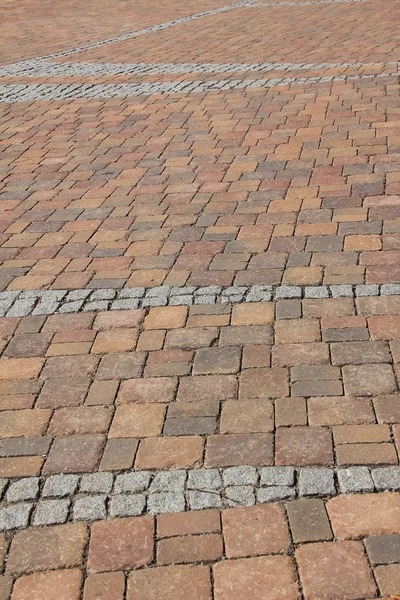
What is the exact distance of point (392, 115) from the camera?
Answer: 7.30 metres

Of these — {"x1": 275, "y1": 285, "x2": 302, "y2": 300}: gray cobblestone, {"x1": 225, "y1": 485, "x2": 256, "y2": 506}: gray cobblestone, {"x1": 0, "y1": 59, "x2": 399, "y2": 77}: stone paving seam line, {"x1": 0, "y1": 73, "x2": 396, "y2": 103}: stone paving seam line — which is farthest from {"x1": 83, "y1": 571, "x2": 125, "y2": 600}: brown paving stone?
{"x1": 0, "y1": 59, "x2": 399, "y2": 77}: stone paving seam line

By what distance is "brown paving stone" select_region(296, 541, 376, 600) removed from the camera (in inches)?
101

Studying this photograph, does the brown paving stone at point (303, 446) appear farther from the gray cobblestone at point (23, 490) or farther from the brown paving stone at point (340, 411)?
the gray cobblestone at point (23, 490)

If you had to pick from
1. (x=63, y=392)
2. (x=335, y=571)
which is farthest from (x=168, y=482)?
(x=63, y=392)

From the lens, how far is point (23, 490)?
10.1ft

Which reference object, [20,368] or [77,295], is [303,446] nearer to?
[20,368]

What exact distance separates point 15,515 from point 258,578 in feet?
2.91

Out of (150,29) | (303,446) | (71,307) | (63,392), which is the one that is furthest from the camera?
(150,29)

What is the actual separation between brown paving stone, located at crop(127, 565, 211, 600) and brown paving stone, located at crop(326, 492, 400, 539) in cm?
47

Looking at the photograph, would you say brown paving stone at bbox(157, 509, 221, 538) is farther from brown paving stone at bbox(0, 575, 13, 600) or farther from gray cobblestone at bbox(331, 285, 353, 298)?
gray cobblestone at bbox(331, 285, 353, 298)

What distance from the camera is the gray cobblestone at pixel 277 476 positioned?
3020 mm

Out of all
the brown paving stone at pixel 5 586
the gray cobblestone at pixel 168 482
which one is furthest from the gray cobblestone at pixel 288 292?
the brown paving stone at pixel 5 586

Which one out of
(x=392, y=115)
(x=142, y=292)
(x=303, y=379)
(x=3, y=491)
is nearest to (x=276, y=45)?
(x=392, y=115)

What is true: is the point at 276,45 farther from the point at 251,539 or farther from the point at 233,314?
the point at 251,539
